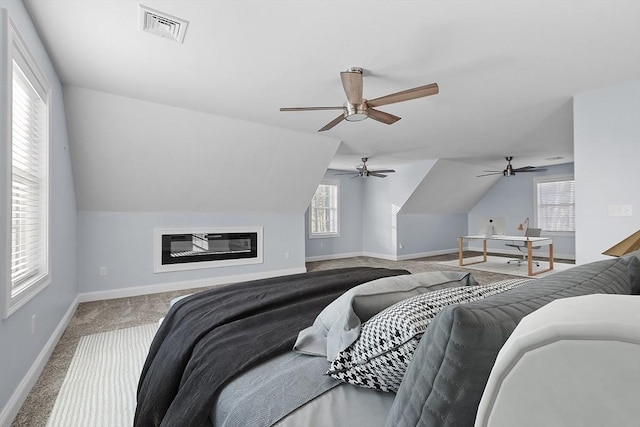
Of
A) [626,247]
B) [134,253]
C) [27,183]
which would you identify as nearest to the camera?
[626,247]

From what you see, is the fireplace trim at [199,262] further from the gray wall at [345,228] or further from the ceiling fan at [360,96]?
the ceiling fan at [360,96]

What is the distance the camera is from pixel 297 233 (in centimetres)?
648

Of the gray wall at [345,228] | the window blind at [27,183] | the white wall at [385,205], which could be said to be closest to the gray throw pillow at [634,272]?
the window blind at [27,183]

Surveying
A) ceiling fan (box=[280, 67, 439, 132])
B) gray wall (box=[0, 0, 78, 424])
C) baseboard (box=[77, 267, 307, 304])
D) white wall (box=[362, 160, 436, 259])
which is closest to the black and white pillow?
gray wall (box=[0, 0, 78, 424])

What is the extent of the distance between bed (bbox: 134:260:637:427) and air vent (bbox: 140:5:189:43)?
1.94 meters

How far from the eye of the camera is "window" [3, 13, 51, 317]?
6.28ft

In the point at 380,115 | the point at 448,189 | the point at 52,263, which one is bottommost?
the point at 52,263

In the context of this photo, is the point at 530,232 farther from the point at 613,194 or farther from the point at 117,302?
the point at 117,302

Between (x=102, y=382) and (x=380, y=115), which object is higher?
(x=380, y=115)

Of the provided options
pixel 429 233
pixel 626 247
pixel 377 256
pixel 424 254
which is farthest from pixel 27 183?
pixel 429 233

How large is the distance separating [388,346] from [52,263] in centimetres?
329

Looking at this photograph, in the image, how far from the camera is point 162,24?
230 centimetres

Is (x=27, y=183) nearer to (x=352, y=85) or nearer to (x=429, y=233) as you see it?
(x=352, y=85)

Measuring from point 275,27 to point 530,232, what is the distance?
6889 millimetres
